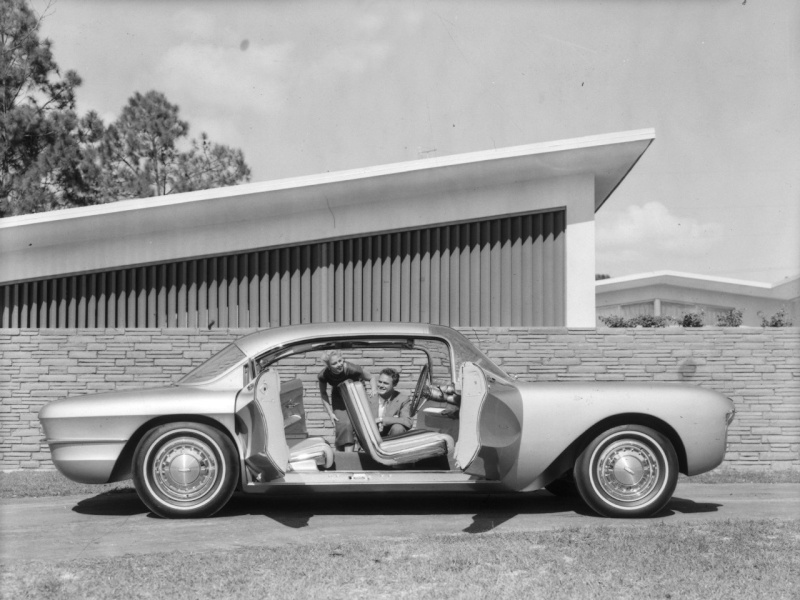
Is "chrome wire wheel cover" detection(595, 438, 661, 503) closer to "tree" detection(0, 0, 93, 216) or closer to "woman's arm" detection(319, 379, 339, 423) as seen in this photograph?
"woman's arm" detection(319, 379, 339, 423)

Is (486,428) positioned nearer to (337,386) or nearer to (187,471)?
(337,386)

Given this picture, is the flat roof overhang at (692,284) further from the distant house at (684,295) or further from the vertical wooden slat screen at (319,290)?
the vertical wooden slat screen at (319,290)

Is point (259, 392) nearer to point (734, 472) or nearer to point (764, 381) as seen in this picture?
point (734, 472)

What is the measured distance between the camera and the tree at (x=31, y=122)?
2452 centimetres

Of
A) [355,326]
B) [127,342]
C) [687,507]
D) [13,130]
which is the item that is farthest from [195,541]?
[13,130]

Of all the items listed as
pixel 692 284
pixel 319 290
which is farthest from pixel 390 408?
pixel 692 284

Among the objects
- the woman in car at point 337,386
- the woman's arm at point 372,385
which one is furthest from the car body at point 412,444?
the woman's arm at point 372,385

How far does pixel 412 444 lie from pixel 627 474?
1639mm

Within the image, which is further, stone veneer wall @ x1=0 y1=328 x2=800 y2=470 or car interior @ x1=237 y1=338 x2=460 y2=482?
stone veneer wall @ x1=0 y1=328 x2=800 y2=470

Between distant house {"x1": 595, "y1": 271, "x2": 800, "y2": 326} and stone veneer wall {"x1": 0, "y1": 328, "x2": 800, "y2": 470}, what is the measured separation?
20.6 meters

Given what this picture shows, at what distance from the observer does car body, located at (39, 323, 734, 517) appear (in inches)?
272

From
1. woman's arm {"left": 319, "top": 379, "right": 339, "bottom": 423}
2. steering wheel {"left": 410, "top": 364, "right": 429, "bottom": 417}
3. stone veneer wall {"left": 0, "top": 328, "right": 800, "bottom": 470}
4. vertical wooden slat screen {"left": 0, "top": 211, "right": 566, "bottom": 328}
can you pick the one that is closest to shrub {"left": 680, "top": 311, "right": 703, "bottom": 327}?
vertical wooden slat screen {"left": 0, "top": 211, "right": 566, "bottom": 328}

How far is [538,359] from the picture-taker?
38.9 ft

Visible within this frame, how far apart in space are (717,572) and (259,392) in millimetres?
3311
